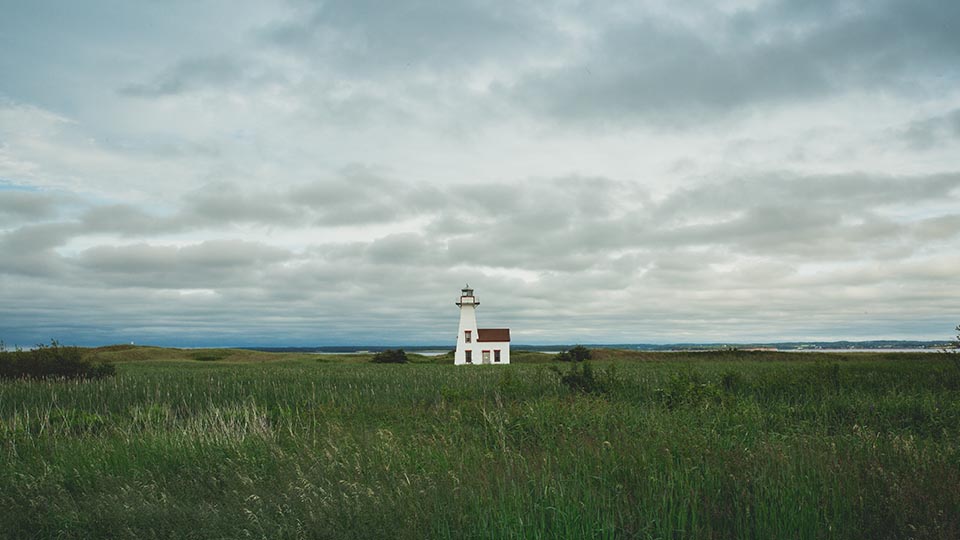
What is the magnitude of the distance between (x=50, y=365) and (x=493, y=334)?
40.7 meters

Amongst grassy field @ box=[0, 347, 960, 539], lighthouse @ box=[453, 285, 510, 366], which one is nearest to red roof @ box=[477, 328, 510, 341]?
lighthouse @ box=[453, 285, 510, 366]

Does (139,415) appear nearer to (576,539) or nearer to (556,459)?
(556,459)

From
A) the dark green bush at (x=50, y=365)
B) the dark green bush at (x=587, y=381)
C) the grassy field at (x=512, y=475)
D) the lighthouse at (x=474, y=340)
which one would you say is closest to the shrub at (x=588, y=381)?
the dark green bush at (x=587, y=381)

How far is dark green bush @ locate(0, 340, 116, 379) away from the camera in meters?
28.2

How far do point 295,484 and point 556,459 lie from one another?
142 inches

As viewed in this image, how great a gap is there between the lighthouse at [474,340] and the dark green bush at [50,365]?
36.1 metres

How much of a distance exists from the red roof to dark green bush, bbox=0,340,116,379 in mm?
37919

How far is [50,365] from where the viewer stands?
2875 cm

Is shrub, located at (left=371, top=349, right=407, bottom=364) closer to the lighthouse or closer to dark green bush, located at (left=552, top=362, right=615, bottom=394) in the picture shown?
the lighthouse

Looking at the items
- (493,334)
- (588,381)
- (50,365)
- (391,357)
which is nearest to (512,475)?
(588,381)

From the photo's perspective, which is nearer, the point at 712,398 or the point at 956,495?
the point at 956,495

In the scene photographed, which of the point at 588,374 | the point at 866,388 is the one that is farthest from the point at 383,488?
the point at 866,388

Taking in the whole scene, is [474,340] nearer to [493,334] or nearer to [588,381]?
[493,334]

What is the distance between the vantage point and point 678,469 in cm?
758
